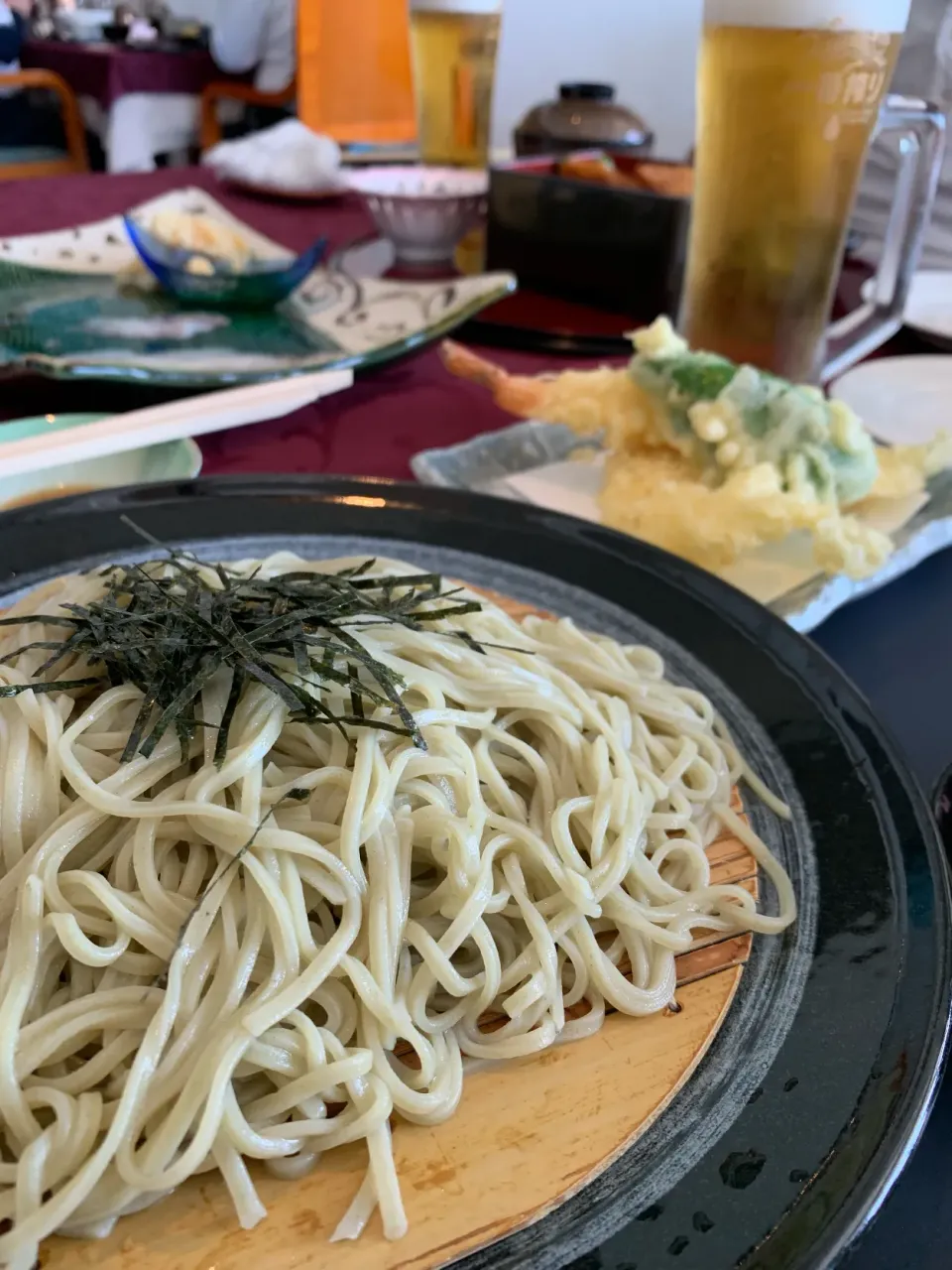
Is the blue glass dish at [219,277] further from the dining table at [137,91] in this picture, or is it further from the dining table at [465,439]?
the dining table at [137,91]

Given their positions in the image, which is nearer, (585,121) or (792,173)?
(792,173)

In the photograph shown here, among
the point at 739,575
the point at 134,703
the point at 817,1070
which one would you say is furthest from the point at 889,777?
the point at 134,703

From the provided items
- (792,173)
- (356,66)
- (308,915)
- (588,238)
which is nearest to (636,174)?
(588,238)

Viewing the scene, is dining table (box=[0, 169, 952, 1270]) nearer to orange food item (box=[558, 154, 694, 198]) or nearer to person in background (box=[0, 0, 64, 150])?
orange food item (box=[558, 154, 694, 198])

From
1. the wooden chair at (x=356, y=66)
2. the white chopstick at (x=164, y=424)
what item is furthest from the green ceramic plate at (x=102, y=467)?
the wooden chair at (x=356, y=66)

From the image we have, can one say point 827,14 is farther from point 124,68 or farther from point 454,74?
point 124,68
